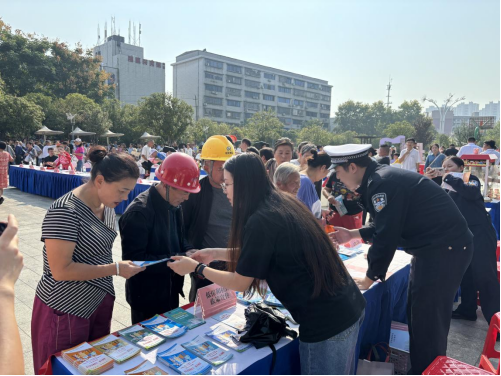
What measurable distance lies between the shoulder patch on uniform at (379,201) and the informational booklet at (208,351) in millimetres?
1221

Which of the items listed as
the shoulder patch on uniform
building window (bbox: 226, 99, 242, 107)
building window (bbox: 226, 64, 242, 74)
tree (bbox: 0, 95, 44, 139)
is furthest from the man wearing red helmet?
building window (bbox: 226, 64, 242, 74)

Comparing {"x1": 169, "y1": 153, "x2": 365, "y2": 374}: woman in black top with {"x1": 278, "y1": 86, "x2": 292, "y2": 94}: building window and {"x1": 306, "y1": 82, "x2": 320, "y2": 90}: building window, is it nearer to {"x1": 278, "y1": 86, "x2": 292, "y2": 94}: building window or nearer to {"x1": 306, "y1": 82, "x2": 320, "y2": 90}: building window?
{"x1": 278, "y1": 86, "x2": 292, "y2": 94}: building window

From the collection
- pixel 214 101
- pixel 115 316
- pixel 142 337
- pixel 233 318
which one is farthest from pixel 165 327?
pixel 214 101

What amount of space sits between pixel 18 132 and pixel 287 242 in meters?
28.2

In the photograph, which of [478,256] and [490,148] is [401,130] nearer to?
[490,148]

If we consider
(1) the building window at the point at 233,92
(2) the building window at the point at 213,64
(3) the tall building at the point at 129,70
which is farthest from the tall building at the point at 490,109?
(3) the tall building at the point at 129,70

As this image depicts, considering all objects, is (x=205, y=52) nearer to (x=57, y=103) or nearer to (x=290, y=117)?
(x=290, y=117)

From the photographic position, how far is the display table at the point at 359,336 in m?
1.52

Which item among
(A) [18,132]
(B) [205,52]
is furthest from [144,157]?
(B) [205,52]

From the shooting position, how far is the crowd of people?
1.47m

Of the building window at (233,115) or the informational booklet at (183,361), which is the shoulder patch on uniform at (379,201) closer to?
the informational booklet at (183,361)

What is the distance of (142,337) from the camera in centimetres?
172

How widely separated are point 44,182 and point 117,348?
10050 millimetres

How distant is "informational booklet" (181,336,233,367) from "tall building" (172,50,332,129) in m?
63.3
